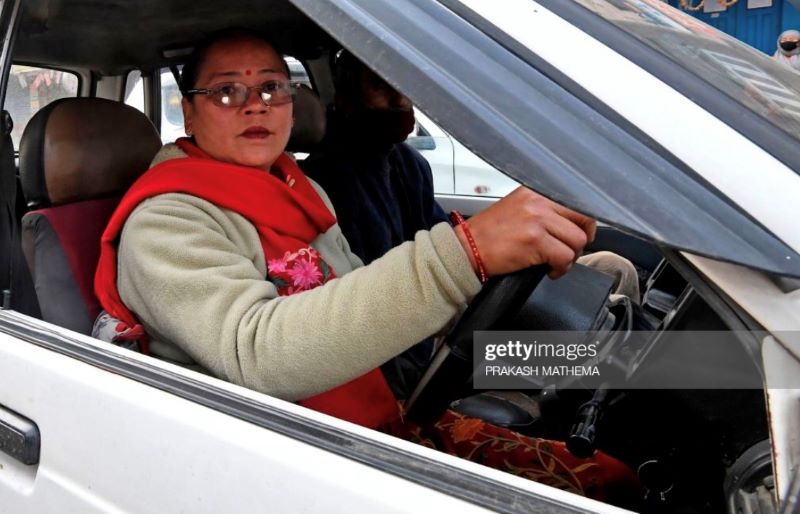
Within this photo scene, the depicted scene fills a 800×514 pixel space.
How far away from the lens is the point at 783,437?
0.93 m

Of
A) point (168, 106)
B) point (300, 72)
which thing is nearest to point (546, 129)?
point (300, 72)

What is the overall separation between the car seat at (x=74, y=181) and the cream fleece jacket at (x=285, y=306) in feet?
1.57

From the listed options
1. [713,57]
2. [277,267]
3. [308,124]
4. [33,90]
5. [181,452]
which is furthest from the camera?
[308,124]

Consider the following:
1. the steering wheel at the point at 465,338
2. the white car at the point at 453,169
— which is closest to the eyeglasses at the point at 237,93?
the steering wheel at the point at 465,338

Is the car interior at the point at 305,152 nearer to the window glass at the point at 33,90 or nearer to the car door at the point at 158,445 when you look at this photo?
the window glass at the point at 33,90

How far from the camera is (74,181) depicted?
2.25 meters

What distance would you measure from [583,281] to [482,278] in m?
0.55

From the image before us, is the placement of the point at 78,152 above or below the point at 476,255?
below

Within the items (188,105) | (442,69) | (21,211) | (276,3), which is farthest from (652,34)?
(21,211)

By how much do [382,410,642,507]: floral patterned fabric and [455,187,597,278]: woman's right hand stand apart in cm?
58

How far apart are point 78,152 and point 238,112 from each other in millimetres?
540

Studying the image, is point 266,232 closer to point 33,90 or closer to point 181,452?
point 181,452

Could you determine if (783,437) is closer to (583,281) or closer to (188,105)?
(583,281)

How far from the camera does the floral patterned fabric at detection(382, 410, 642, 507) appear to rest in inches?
70.4
